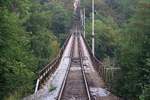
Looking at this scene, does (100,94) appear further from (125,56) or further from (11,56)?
A: (11,56)

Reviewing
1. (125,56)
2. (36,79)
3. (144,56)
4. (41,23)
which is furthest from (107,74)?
(41,23)

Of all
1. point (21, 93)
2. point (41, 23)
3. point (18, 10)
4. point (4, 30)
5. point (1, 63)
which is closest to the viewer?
point (1, 63)

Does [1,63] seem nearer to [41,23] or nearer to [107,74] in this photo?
[107,74]

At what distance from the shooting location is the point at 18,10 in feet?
110

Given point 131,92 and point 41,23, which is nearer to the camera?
point 131,92

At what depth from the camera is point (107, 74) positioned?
2895 centimetres

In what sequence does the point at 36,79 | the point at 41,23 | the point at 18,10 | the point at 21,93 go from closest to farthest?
the point at 21,93 < the point at 36,79 < the point at 18,10 < the point at 41,23

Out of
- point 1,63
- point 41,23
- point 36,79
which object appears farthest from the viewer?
point 41,23

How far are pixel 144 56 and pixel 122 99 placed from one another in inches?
125

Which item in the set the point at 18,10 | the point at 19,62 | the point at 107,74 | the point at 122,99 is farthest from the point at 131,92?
the point at 18,10

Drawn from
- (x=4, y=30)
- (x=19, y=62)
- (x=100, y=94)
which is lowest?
(x=100, y=94)

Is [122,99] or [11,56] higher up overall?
[11,56]

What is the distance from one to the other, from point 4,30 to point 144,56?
6.95 meters

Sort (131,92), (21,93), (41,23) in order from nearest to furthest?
(131,92)
(21,93)
(41,23)
